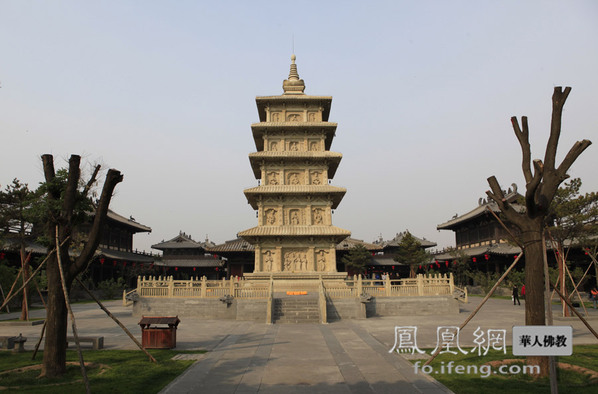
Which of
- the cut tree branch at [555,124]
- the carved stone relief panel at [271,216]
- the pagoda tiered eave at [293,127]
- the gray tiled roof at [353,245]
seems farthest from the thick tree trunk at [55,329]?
the gray tiled roof at [353,245]

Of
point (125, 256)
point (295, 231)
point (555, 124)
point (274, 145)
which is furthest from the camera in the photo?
point (125, 256)

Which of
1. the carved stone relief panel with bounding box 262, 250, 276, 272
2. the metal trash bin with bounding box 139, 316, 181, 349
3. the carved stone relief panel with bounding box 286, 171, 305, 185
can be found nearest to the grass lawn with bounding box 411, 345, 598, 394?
the metal trash bin with bounding box 139, 316, 181, 349

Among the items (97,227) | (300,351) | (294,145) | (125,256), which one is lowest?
(300,351)

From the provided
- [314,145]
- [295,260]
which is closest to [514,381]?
[295,260]

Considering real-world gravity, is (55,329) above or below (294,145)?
below

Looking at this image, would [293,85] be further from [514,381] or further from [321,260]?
[514,381]

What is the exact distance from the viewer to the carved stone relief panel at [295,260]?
29.5 m

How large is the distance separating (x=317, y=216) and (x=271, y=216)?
11.0 ft

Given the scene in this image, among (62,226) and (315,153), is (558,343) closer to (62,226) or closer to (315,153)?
(62,226)

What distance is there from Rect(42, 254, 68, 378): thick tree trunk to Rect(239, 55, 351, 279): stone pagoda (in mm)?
18591

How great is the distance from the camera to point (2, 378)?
9.54 meters

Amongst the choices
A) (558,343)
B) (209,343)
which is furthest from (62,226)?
(558,343)

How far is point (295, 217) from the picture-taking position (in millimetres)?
30625

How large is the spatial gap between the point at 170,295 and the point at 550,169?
21000mm
